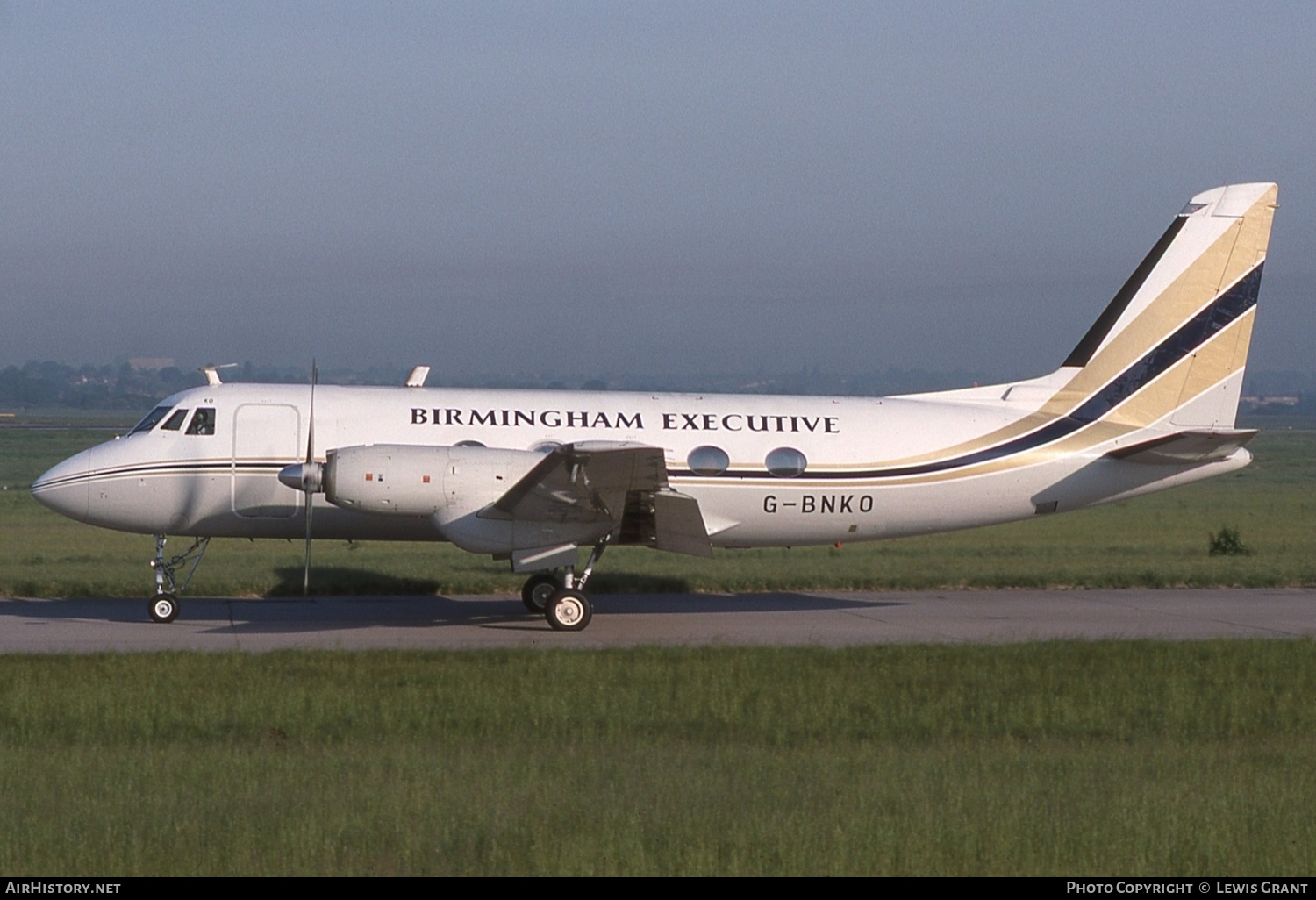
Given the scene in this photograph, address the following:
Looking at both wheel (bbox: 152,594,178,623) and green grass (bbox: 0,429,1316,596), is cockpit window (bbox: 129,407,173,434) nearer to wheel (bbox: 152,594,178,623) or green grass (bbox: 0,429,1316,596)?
wheel (bbox: 152,594,178,623)

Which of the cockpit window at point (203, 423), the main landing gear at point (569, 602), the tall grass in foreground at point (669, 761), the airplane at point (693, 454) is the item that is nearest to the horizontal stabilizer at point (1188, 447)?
the airplane at point (693, 454)

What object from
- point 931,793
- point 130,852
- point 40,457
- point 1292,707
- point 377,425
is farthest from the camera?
point 40,457

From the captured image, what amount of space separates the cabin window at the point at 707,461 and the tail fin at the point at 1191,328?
5.04 meters

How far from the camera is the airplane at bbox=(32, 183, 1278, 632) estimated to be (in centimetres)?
1681

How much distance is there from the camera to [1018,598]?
854 inches

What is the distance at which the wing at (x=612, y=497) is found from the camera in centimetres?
1602

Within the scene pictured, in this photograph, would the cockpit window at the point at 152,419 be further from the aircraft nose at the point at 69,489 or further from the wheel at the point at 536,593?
the wheel at the point at 536,593

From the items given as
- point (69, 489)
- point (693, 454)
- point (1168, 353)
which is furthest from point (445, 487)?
point (1168, 353)

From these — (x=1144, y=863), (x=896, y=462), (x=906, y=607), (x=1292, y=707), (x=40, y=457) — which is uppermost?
(x=40, y=457)

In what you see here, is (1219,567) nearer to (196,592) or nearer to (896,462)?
(896,462)

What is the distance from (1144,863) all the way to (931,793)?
1.74 meters

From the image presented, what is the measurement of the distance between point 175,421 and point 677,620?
717cm

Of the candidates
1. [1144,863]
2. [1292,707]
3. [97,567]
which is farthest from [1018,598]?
[97,567]

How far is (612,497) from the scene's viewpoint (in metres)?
17.0
